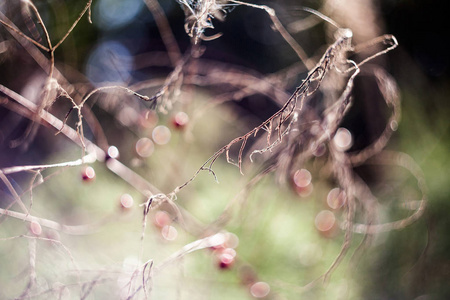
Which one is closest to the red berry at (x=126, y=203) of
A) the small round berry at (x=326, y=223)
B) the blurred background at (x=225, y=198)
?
the blurred background at (x=225, y=198)

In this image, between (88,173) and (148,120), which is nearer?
(88,173)

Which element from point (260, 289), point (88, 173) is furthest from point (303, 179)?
point (88, 173)

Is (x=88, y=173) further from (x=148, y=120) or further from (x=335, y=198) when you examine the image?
(x=335, y=198)

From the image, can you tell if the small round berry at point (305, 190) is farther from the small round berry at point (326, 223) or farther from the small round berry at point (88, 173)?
the small round berry at point (88, 173)

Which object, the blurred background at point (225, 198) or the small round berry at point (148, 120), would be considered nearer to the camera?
the blurred background at point (225, 198)

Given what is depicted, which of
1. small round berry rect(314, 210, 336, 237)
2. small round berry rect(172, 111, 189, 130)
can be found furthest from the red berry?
small round berry rect(314, 210, 336, 237)

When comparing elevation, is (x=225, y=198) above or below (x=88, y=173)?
below

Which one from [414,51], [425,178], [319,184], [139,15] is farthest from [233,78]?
[139,15]

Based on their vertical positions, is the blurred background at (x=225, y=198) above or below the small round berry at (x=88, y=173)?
below

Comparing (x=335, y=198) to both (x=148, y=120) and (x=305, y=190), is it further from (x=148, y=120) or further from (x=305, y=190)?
(x=148, y=120)

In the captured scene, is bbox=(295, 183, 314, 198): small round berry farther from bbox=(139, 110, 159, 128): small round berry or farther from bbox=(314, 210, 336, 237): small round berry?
bbox=(139, 110, 159, 128): small round berry
